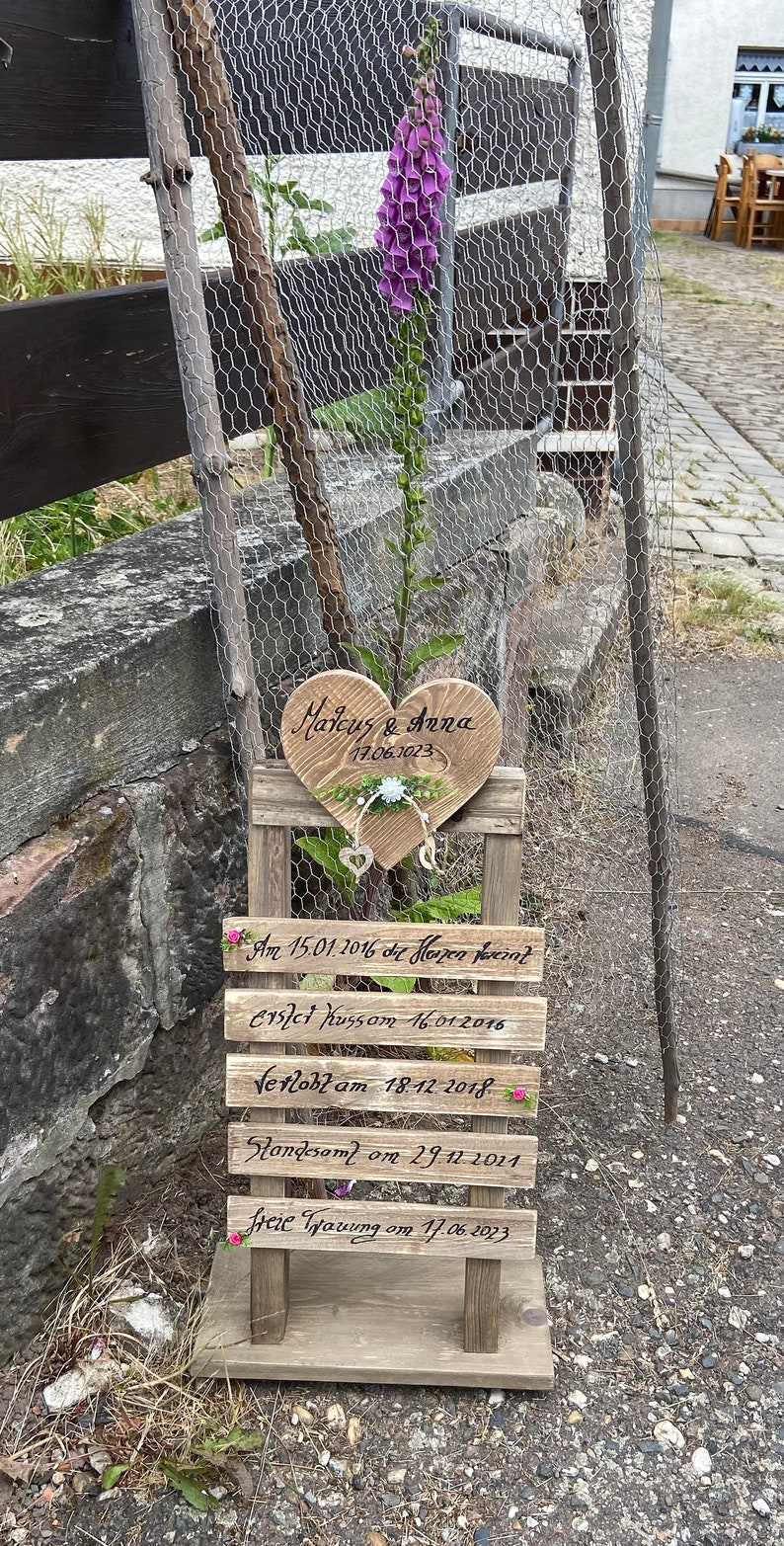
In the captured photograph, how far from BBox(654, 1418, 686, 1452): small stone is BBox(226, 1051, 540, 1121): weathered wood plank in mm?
525

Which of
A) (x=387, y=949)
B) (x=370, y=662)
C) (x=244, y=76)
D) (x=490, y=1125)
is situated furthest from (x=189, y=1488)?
(x=244, y=76)

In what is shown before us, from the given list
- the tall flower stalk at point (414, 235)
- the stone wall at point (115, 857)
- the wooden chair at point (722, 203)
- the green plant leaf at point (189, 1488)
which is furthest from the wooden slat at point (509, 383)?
the wooden chair at point (722, 203)

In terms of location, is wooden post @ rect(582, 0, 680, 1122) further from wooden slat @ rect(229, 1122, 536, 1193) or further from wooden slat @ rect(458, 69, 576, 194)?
wooden slat @ rect(458, 69, 576, 194)

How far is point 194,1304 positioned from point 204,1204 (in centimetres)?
20

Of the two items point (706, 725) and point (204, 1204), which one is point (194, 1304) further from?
point (706, 725)

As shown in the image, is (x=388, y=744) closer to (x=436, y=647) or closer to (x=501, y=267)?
(x=436, y=647)

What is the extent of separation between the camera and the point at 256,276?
173 cm

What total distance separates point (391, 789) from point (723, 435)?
255 inches

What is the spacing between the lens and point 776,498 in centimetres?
629

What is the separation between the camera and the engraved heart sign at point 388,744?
60.2 inches

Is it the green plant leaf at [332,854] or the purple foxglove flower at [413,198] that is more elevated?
the purple foxglove flower at [413,198]

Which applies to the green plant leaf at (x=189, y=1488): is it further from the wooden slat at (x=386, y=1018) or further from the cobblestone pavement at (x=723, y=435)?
the cobblestone pavement at (x=723, y=435)

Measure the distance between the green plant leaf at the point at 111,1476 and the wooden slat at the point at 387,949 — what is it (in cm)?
70

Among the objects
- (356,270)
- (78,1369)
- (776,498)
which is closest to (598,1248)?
(78,1369)
